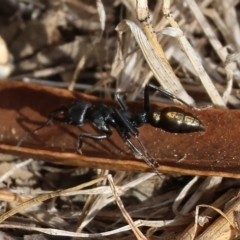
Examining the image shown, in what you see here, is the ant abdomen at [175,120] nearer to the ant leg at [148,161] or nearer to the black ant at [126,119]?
the black ant at [126,119]

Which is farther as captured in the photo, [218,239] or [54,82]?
[54,82]

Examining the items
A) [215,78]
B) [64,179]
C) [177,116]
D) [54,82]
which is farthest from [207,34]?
[64,179]

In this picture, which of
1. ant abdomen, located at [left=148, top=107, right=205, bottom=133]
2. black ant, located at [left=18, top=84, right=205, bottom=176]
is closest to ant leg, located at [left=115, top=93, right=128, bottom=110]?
black ant, located at [left=18, top=84, right=205, bottom=176]

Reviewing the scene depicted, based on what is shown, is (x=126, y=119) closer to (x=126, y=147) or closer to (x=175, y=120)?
(x=126, y=147)

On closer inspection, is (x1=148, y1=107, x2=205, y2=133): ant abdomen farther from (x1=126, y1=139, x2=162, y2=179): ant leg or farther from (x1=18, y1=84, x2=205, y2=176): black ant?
(x1=126, y1=139, x2=162, y2=179): ant leg

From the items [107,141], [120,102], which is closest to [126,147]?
[107,141]

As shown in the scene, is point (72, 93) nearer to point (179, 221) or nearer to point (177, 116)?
point (177, 116)

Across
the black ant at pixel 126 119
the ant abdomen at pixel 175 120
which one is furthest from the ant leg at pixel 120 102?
the ant abdomen at pixel 175 120

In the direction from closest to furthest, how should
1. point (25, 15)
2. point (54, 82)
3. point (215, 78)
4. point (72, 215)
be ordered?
point (72, 215), point (215, 78), point (54, 82), point (25, 15)
